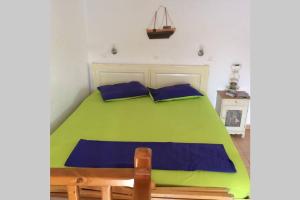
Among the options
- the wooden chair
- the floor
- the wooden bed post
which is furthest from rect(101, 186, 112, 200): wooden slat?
the floor

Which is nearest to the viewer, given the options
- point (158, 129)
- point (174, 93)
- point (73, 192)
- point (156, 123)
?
point (73, 192)

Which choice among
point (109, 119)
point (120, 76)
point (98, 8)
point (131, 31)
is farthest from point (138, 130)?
point (98, 8)

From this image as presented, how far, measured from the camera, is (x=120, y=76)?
123 inches

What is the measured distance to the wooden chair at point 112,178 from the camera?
669mm

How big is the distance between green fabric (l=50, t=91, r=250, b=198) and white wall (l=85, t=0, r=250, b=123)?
2.06 ft

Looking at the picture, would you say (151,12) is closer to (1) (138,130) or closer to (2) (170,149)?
(1) (138,130)

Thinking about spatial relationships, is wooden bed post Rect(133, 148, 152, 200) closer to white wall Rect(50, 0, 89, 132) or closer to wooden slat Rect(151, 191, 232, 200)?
wooden slat Rect(151, 191, 232, 200)

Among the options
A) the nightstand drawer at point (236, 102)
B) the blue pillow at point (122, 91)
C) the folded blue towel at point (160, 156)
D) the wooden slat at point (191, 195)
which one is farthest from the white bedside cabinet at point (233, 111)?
the wooden slat at point (191, 195)

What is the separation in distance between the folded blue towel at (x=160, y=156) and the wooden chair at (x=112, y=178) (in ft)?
2.36

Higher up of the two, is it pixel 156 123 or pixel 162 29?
pixel 162 29

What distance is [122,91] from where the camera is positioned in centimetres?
278

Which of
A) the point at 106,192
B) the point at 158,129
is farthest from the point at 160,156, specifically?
the point at 106,192

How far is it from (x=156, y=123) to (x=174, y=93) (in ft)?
2.32

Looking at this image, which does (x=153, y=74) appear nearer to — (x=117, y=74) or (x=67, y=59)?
(x=117, y=74)
